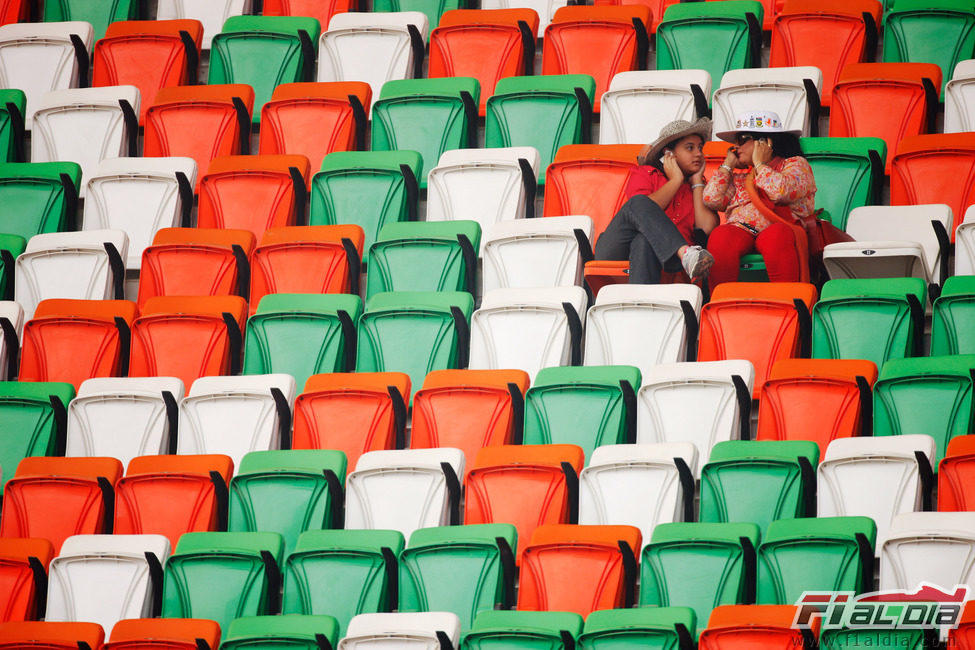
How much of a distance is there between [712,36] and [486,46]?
76 centimetres

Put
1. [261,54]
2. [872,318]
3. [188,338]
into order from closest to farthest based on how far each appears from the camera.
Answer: [872,318], [188,338], [261,54]

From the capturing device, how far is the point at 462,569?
4.11m

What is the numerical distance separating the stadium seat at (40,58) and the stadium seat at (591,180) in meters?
1.96

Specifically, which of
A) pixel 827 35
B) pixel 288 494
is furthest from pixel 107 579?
pixel 827 35

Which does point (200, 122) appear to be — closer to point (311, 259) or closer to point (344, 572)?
point (311, 259)

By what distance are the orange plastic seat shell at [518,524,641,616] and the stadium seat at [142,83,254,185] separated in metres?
2.27

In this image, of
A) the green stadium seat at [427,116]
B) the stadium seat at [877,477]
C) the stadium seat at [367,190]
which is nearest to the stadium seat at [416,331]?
the stadium seat at [367,190]

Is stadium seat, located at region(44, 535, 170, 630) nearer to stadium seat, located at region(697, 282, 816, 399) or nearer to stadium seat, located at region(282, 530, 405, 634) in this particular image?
stadium seat, located at region(282, 530, 405, 634)

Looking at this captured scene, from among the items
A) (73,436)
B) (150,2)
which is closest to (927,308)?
(73,436)

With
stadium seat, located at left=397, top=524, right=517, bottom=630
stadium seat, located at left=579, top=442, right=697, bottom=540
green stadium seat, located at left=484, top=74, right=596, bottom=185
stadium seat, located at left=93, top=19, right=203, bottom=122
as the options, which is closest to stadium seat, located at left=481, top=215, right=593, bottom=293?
green stadium seat, located at left=484, top=74, right=596, bottom=185

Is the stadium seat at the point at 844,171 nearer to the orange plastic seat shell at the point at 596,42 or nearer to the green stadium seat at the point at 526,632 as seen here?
the orange plastic seat shell at the point at 596,42

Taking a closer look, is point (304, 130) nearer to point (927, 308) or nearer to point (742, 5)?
point (742, 5)

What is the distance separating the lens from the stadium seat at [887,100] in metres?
5.26

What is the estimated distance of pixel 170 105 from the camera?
19.3 ft
